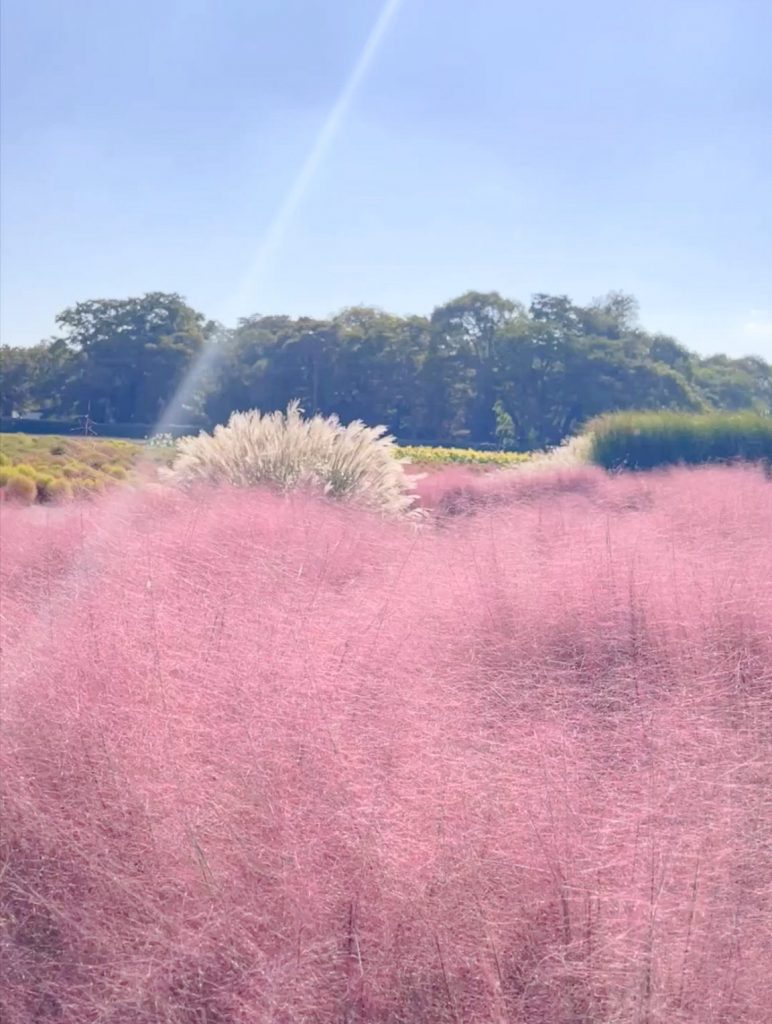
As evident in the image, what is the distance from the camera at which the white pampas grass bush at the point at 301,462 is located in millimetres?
8797

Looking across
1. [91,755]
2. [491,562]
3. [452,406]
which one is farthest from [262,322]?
[91,755]

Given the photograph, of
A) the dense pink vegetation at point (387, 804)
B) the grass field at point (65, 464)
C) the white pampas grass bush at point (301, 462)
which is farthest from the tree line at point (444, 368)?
the dense pink vegetation at point (387, 804)

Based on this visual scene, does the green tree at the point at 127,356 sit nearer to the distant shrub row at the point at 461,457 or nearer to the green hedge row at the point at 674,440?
the distant shrub row at the point at 461,457

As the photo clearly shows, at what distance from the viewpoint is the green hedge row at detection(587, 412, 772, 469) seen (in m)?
17.1

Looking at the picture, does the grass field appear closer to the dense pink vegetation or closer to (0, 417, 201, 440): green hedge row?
(0, 417, 201, 440): green hedge row

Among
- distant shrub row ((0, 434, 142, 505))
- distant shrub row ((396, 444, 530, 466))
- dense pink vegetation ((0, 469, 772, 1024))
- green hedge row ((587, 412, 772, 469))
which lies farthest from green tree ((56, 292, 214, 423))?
dense pink vegetation ((0, 469, 772, 1024))

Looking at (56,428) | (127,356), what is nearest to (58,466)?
(56,428)

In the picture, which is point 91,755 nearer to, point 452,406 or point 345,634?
point 345,634

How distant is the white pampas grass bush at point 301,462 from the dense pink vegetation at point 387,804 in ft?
13.6

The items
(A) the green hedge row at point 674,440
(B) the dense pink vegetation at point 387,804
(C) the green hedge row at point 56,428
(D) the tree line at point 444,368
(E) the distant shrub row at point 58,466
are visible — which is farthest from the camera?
(D) the tree line at point 444,368

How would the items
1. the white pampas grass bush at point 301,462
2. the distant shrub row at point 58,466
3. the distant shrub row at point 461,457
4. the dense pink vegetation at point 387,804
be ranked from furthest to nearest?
the distant shrub row at point 461,457, the distant shrub row at point 58,466, the white pampas grass bush at point 301,462, the dense pink vegetation at point 387,804

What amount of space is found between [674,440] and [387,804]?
15782 millimetres

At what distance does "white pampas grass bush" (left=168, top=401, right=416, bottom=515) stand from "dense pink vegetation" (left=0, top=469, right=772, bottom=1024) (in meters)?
4.13

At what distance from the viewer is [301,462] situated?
896 cm
